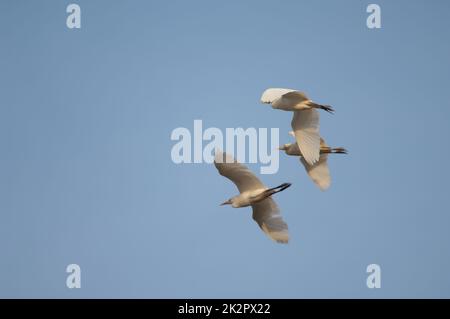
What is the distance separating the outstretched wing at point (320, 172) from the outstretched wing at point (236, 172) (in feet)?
4.72

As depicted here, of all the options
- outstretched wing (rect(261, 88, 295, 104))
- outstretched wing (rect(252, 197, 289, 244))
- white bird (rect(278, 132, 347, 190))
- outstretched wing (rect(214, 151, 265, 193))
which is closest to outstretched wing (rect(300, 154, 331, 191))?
white bird (rect(278, 132, 347, 190))

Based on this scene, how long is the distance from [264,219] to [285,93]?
191cm

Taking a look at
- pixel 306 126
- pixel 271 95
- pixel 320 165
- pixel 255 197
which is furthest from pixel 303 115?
pixel 255 197

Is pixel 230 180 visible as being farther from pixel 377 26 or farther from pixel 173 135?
pixel 377 26

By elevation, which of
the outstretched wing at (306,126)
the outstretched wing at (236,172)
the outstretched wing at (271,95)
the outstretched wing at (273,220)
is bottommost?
the outstretched wing at (273,220)

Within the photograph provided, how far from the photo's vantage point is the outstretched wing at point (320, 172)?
55.8ft

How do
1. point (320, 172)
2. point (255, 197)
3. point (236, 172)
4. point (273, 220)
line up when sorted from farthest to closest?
point (320, 172) < point (273, 220) < point (255, 197) < point (236, 172)

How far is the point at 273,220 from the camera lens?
1630 centimetres

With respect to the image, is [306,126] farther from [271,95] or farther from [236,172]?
[236,172]

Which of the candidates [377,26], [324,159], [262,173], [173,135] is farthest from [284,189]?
[377,26]

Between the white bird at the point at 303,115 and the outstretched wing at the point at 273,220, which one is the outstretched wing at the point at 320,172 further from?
the outstretched wing at the point at 273,220

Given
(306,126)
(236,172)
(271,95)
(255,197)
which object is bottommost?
(255,197)

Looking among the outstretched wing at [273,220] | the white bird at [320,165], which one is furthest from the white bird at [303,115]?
the outstretched wing at [273,220]

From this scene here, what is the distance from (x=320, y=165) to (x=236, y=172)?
6.73 feet
